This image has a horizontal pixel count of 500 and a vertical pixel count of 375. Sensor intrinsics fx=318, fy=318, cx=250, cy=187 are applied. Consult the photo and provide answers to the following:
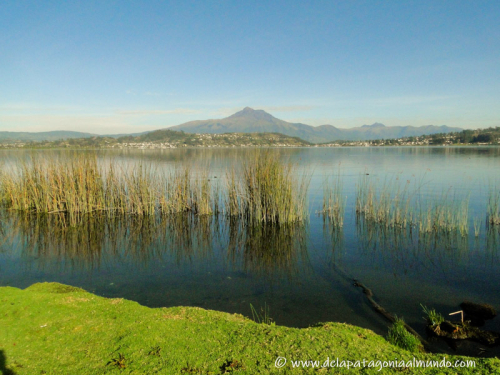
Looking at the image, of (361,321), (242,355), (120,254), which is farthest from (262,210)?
(242,355)

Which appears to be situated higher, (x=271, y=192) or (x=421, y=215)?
(x=271, y=192)

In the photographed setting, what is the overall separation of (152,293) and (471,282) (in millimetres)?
6832

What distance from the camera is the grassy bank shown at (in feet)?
10.5

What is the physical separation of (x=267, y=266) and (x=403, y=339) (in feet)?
13.2

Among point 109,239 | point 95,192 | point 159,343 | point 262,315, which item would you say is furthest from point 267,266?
point 95,192

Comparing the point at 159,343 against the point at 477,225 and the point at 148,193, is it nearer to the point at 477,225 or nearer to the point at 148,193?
the point at 148,193

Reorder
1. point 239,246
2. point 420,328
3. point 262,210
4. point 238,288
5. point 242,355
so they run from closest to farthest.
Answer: point 242,355 < point 420,328 < point 238,288 < point 239,246 < point 262,210

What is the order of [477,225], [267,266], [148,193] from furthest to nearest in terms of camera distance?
[148,193] → [477,225] → [267,266]

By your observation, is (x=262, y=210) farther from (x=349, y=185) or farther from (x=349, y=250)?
(x=349, y=185)

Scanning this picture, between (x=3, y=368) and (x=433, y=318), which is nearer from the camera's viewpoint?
(x=3, y=368)

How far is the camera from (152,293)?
21.5 ft

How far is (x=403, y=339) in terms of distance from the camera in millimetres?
4543

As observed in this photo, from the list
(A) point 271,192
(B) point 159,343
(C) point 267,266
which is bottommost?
(C) point 267,266

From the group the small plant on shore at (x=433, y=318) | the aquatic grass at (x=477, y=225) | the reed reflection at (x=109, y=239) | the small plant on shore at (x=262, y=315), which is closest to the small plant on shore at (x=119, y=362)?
the small plant on shore at (x=262, y=315)
